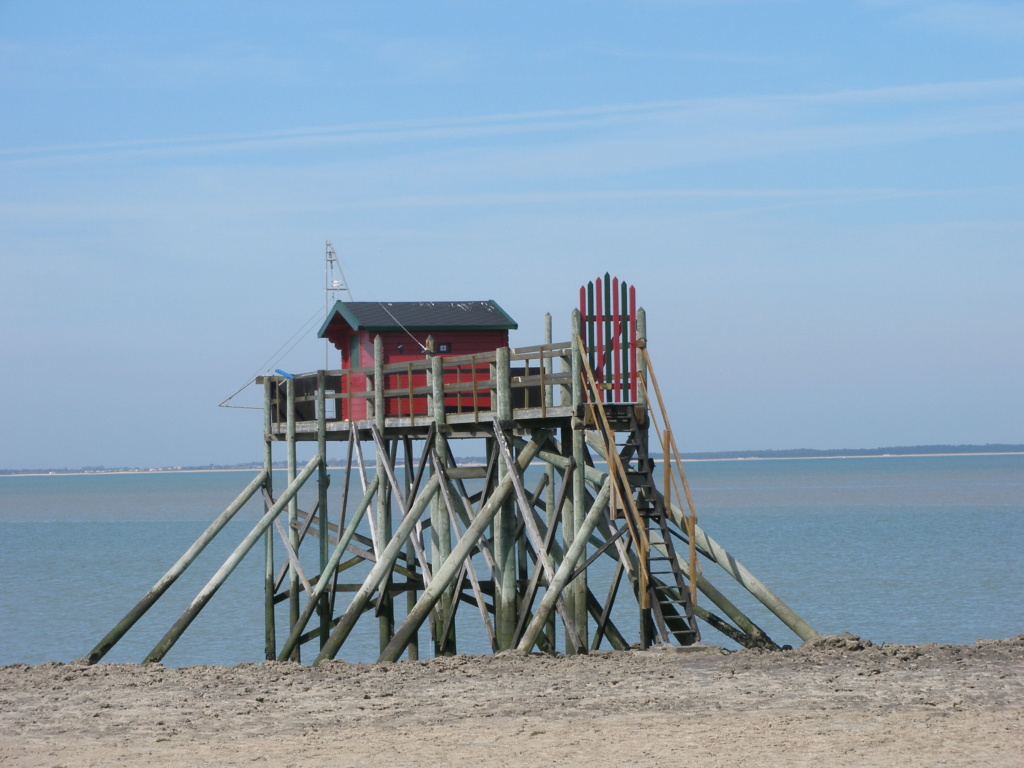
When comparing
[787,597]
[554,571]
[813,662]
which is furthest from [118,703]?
[787,597]

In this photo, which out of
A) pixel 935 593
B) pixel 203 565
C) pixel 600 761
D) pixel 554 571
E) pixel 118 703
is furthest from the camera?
pixel 203 565

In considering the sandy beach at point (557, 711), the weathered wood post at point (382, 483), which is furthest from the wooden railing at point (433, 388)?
the sandy beach at point (557, 711)

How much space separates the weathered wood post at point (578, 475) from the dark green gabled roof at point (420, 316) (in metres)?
6.13

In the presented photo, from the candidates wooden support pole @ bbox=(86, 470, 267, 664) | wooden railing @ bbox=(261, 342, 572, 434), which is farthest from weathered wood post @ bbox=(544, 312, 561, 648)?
wooden support pole @ bbox=(86, 470, 267, 664)

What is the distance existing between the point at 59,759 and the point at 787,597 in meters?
26.4

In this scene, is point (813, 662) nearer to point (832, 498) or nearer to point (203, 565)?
point (203, 565)

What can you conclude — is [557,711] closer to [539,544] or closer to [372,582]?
[539,544]

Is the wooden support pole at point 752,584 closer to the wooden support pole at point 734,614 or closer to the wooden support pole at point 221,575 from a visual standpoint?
the wooden support pole at point 734,614

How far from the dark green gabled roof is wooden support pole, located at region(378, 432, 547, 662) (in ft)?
17.9

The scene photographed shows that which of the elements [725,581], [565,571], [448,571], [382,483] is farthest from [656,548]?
[725,581]

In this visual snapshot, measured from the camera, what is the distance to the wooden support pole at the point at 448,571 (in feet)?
55.4

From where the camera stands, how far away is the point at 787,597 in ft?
117

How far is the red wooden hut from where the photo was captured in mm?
22812

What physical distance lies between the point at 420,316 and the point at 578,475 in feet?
22.9
